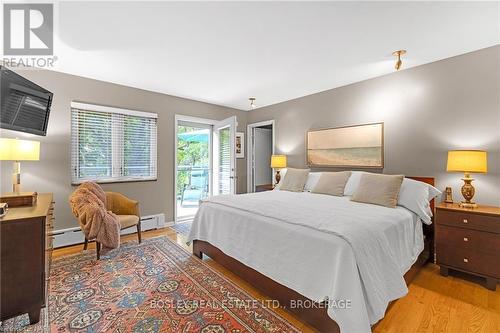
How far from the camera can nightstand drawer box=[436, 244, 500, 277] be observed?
2172 mm

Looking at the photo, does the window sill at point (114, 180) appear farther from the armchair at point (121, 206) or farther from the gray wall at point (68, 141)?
the armchair at point (121, 206)

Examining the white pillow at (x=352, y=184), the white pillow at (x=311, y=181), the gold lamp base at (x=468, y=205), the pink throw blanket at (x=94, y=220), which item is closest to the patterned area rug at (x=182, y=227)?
the pink throw blanket at (x=94, y=220)

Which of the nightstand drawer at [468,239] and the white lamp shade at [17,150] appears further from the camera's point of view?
the white lamp shade at [17,150]

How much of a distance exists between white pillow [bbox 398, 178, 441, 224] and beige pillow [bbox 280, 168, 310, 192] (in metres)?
1.42

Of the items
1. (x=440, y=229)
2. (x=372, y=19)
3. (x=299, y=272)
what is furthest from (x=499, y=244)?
(x=372, y=19)

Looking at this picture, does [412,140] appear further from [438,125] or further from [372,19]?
[372,19]

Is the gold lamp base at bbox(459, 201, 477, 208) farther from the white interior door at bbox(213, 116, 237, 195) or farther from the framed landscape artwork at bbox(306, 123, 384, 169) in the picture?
the white interior door at bbox(213, 116, 237, 195)

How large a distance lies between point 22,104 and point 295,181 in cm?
352

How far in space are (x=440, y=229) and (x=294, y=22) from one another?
2611 mm

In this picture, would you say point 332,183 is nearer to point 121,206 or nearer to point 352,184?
point 352,184

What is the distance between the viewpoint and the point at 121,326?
169 centimetres

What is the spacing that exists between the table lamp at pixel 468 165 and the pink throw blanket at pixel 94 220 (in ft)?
12.8

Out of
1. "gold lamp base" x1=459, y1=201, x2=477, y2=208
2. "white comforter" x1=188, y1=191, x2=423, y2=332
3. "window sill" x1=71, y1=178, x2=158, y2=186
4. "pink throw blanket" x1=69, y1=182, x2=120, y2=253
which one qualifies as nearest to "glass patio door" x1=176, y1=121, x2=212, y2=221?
"window sill" x1=71, y1=178, x2=158, y2=186

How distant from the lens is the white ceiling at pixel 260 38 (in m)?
1.89
